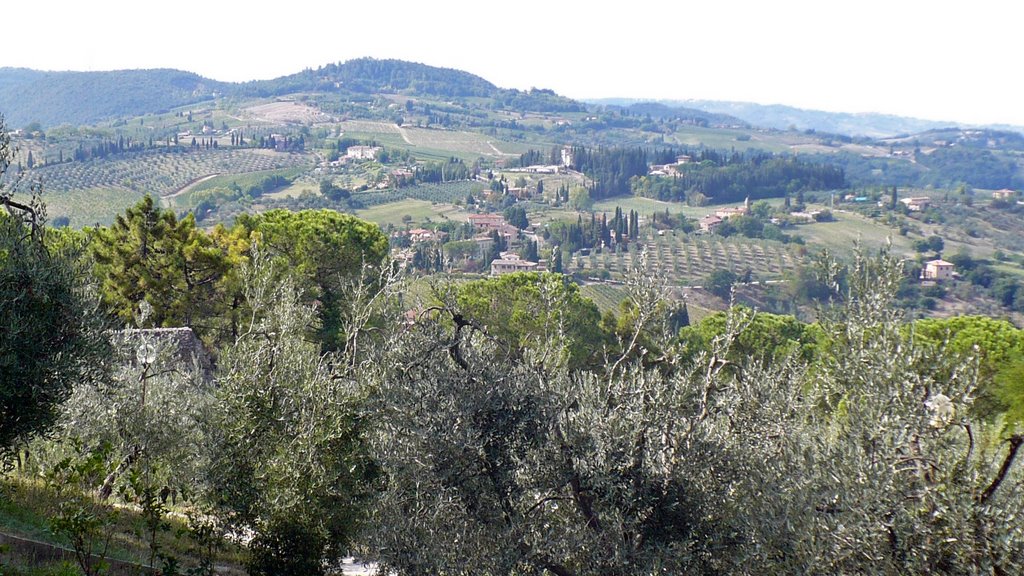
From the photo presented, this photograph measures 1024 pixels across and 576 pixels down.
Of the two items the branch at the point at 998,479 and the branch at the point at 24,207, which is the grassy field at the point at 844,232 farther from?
the branch at the point at 24,207

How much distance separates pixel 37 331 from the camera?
26.7 feet

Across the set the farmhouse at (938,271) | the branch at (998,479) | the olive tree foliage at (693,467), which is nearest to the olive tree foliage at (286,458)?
the olive tree foliage at (693,467)

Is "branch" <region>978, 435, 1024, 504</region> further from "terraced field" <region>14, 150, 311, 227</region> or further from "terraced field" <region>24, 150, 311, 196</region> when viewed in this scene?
"terraced field" <region>24, 150, 311, 196</region>

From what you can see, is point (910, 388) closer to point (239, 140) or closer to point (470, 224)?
point (470, 224)

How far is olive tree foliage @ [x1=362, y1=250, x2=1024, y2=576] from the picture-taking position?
6395 mm

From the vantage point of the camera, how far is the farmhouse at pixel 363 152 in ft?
592

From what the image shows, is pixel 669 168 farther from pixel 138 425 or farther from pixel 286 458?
pixel 286 458

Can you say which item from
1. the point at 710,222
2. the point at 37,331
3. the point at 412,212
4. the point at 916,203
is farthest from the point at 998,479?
the point at 916,203

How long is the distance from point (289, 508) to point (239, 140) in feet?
619

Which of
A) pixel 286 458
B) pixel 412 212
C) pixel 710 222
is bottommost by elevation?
pixel 710 222

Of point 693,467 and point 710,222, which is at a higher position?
point 693,467

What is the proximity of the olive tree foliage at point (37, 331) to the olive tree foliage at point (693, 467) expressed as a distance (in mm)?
2958

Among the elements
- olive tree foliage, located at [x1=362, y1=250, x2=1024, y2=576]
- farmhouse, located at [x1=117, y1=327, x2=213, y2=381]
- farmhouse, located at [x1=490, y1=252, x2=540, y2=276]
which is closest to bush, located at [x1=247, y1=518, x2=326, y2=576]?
olive tree foliage, located at [x1=362, y1=250, x2=1024, y2=576]

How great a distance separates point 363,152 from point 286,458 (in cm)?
18227
